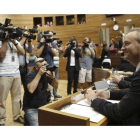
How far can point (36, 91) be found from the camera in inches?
60.2

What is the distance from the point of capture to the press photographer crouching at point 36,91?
1478mm

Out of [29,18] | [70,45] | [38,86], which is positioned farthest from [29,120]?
[29,18]

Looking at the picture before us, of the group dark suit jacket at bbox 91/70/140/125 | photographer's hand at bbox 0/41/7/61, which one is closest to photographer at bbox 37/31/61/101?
photographer's hand at bbox 0/41/7/61

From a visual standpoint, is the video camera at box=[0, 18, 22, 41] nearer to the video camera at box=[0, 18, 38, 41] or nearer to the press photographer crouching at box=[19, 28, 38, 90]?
the video camera at box=[0, 18, 38, 41]

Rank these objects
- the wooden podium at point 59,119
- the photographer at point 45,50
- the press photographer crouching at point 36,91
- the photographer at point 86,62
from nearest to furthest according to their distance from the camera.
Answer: the wooden podium at point 59,119 → the press photographer crouching at point 36,91 → the photographer at point 45,50 → the photographer at point 86,62

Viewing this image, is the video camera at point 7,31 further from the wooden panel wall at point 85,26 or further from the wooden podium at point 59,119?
the wooden panel wall at point 85,26

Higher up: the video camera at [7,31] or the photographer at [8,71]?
the video camera at [7,31]

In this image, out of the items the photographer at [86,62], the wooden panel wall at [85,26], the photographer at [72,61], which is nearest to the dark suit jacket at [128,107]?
the photographer at [72,61]

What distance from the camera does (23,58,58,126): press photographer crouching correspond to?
58.2 inches

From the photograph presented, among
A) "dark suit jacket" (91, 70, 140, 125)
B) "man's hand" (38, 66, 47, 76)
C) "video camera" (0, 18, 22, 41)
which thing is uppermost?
"video camera" (0, 18, 22, 41)

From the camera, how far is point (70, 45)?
3291 millimetres

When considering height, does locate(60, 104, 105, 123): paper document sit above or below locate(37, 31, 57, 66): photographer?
below

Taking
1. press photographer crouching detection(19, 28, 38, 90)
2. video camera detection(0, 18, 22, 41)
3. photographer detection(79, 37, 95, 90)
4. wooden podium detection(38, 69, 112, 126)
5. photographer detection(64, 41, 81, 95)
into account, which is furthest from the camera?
photographer detection(79, 37, 95, 90)

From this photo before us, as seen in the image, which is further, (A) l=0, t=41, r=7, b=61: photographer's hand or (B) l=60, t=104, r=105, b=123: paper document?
(A) l=0, t=41, r=7, b=61: photographer's hand
